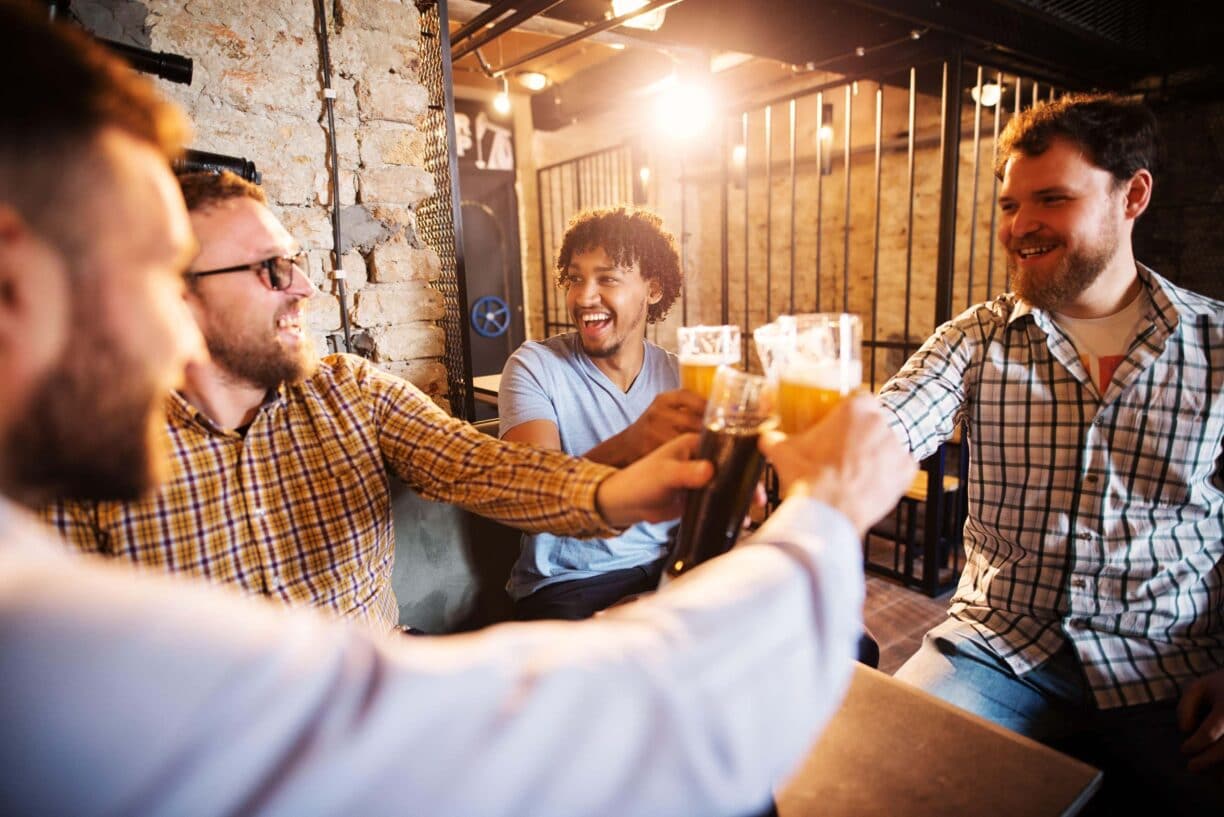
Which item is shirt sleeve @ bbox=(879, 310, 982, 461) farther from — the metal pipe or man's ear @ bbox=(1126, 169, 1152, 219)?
the metal pipe

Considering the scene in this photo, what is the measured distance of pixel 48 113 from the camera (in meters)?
0.59

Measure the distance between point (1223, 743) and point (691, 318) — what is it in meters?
6.12

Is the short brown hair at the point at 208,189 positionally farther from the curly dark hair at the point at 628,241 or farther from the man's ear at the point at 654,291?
the man's ear at the point at 654,291

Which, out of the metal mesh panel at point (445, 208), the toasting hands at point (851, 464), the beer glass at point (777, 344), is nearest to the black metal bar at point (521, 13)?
the metal mesh panel at point (445, 208)

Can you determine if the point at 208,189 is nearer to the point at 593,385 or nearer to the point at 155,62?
the point at 155,62

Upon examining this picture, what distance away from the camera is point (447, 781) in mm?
535

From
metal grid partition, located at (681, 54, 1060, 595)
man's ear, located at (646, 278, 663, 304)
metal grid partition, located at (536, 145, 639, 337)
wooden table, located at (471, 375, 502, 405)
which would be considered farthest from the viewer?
metal grid partition, located at (536, 145, 639, 337)

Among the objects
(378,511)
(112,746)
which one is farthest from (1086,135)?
(112,746)

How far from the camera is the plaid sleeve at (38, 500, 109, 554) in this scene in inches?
47.5

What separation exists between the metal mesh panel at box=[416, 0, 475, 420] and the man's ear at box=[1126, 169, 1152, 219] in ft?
6.70

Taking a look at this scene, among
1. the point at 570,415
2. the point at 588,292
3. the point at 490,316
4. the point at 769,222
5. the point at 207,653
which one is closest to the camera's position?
the point at 207,653

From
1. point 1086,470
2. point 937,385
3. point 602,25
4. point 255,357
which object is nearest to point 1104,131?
point 937,385

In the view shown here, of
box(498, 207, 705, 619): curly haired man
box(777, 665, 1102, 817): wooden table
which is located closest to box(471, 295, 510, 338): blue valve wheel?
box(498, 207, 705, 619): curly haired man

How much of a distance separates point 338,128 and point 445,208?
445 mm
